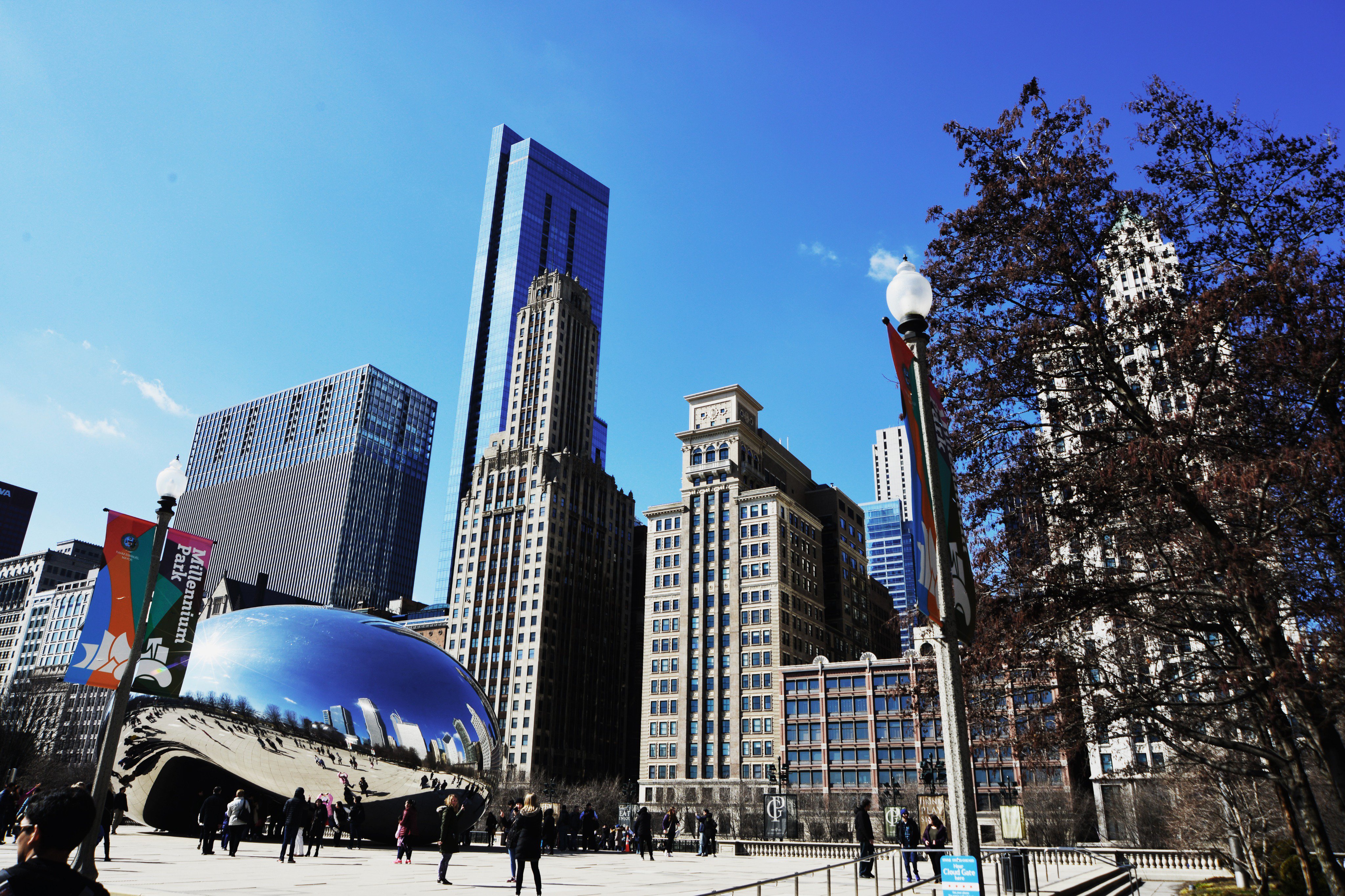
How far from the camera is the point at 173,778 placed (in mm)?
27203

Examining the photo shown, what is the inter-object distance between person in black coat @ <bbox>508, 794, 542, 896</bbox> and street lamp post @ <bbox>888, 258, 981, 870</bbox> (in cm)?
860

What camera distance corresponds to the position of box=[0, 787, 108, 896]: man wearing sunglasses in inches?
155

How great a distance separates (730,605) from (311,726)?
298 feet

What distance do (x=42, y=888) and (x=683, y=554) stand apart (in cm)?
11440

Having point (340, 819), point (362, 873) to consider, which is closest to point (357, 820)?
Answer: point (340, 819)

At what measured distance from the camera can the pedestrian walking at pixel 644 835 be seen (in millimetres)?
29875

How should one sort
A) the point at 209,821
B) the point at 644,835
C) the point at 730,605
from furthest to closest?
the point at 730,605 < the point at 644,835 < the point at 209,821

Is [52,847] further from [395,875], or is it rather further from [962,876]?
[395,875]

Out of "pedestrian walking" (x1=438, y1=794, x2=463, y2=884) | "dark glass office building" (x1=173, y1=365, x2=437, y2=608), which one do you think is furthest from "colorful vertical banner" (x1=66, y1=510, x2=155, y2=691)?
"dark glass office building" (x1=173, y1=365, x2=437, y2=608)

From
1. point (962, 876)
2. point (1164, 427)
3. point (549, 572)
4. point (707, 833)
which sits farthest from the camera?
point (549, 572)

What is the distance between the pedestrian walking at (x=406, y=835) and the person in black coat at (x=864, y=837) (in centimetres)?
1169

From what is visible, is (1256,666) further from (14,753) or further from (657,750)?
(657,750)

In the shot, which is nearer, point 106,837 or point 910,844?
point 106,837

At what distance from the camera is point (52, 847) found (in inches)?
170
